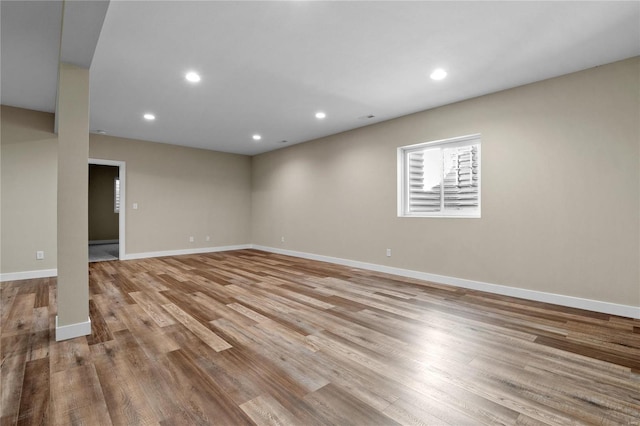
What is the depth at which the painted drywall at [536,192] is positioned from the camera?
296 centimetres

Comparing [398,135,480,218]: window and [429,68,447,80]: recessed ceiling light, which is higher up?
[429,68,447,80]: recessed ceiling light

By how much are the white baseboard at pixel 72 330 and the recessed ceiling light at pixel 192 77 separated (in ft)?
8.83

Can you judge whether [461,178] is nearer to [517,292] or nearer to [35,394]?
[517,292]

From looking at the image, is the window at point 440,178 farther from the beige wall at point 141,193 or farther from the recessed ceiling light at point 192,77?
the beige wall at point 141,193

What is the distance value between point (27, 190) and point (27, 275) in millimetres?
1329

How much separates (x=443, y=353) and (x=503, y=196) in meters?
2.48

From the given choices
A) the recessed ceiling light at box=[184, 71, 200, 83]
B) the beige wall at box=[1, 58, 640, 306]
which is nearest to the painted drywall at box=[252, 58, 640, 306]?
the beige wall at box=[1, 58, 640, 306]

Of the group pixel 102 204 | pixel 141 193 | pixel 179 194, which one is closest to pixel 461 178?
pixel 179 194

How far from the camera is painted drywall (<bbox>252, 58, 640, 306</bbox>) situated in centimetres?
296

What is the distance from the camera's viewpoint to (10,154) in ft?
14.3

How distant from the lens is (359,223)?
5.43 m

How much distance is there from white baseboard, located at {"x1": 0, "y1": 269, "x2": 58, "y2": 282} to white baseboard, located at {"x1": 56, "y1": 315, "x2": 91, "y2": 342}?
126 inches

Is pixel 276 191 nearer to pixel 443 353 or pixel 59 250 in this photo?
pixel 59 250

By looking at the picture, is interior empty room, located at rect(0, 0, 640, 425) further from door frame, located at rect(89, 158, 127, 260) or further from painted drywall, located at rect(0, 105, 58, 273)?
door frame, located at rect(89, 158, 127, 260)
